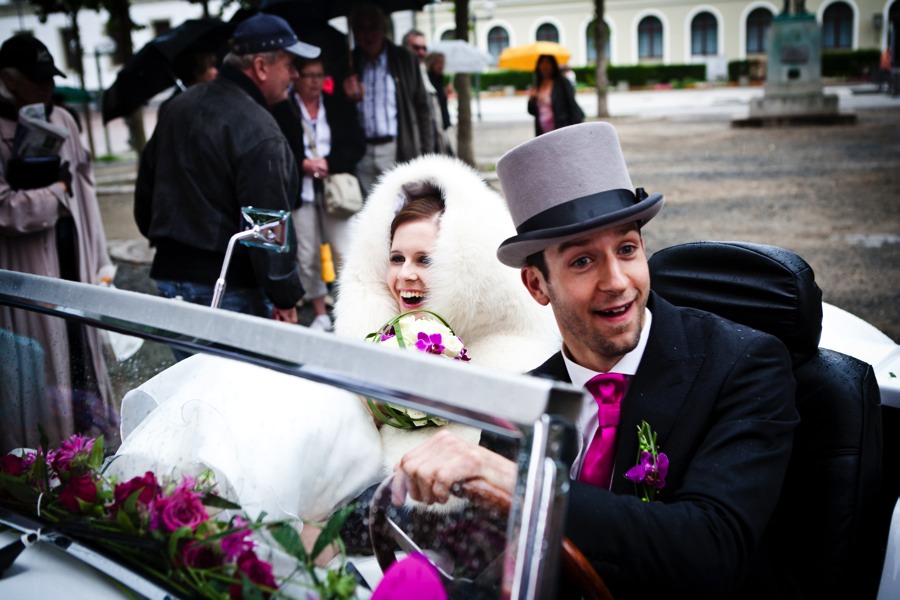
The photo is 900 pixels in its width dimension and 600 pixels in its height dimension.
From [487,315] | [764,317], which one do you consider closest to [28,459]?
[487,315]

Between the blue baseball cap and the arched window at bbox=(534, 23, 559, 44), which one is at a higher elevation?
the arched window at bbox=(534, 23, 559, 44)

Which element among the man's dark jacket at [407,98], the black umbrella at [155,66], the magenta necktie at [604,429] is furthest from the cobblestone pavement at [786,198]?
the magenta necktie at [604,429]

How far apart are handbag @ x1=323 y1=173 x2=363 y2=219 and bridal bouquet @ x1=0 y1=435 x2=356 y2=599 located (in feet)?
15.5

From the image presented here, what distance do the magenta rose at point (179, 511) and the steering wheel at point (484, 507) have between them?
0.96ft

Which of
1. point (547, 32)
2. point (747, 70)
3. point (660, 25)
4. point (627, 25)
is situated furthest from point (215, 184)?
point (660, 25)

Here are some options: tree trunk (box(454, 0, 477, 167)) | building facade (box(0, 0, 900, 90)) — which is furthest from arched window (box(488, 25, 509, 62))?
tree trunk (box(454, 0, 477, 167))

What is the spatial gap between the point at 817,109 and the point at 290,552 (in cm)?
2020

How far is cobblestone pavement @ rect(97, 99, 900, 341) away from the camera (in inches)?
297

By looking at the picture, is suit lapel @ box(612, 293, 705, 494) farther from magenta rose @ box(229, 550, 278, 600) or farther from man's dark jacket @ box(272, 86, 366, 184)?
man's dark jacket @ box(272, 86, 366, 184)

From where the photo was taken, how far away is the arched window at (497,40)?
54769 millimetres

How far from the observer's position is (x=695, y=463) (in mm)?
1848

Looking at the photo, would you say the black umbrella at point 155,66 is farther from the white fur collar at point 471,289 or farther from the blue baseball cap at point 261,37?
the white fur collar at point 471,289

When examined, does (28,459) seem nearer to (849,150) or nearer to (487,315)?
(487,315)

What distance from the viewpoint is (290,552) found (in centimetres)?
138
